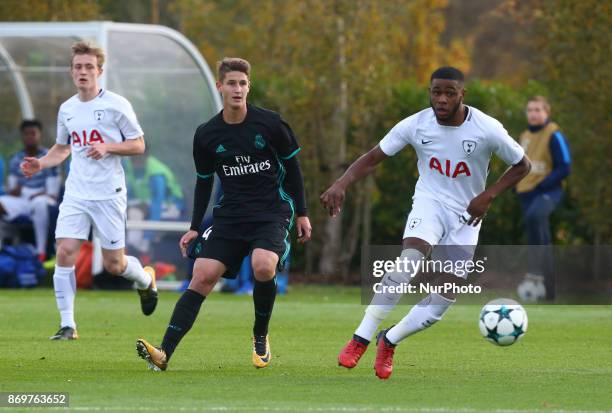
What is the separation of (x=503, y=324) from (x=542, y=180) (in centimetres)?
788

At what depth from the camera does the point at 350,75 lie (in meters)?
20.3

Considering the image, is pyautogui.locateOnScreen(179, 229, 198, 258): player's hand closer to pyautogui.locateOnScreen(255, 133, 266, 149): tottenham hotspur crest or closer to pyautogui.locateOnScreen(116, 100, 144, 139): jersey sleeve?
pyautogui.locateOnScreen(255, 133, 266, 149): tottenham hotspur crest

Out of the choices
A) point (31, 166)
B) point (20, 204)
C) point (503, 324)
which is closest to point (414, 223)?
point (503, 324)

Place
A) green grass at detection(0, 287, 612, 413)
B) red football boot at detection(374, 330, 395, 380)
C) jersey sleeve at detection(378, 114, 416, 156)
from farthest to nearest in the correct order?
jersey sleeve at detection(378, 114, 416, 156) < red football boot at detection(374, 330, 395, 380) < green grass at detection(0, 287, 612, 413)

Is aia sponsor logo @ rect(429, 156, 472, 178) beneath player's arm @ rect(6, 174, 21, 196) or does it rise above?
above

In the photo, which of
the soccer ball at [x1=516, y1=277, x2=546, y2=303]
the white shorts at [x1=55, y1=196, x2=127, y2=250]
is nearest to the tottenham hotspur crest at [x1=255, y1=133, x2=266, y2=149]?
the white shorts at [x1=55, y1=196, x2=127, y2=250]

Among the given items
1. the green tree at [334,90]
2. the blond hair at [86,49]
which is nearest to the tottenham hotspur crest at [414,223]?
the blond hair at [86,49]

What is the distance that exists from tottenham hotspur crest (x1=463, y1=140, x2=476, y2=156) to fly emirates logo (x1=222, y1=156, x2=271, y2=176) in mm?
1304

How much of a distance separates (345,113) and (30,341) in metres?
10.1

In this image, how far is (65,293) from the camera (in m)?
11.7

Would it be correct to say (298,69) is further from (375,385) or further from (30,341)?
(375,385)

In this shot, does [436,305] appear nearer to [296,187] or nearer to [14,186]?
[296,187]

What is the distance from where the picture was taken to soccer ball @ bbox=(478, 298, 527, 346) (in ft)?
31.9

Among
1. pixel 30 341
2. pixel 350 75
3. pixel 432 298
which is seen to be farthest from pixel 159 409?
pixel 350 75
